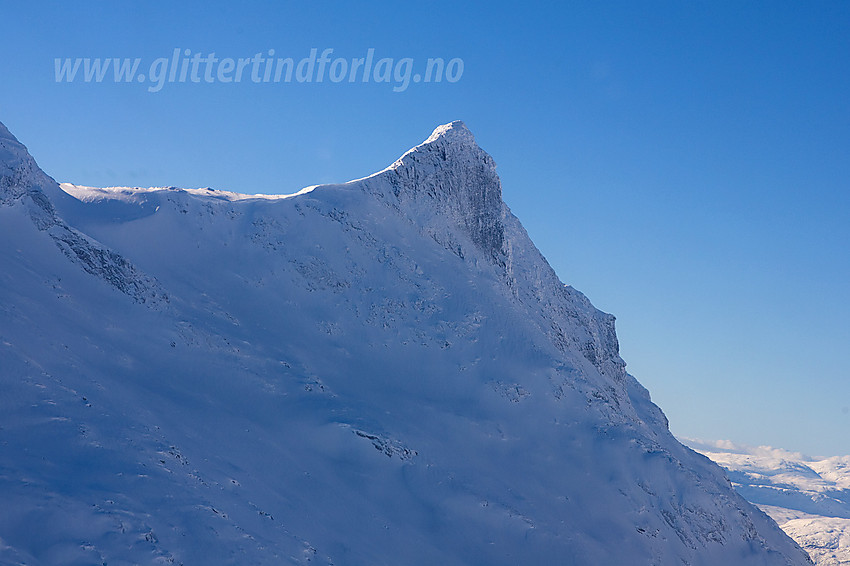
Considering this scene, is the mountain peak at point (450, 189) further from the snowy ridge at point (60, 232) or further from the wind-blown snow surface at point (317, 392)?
the snowy ridge at point (60, 232)

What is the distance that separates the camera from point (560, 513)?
45.4 m

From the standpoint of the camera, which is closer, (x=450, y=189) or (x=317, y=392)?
(x=317, y=392)

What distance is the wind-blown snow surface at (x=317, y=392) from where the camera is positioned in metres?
26.6

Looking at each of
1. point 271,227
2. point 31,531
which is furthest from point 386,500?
point 271,227

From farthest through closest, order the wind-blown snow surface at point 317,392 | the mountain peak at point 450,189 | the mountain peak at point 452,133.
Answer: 1. the mountain peak at point 452,133
2. the mountain peak at point 450,189
3. the wind-blown snow surface at point 317,392

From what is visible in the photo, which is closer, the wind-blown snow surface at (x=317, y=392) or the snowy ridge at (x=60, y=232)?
the wind-blown snow surface at (x=317, y=392)

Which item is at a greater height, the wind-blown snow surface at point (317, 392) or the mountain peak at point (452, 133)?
the mountain peak at point (452, 133)

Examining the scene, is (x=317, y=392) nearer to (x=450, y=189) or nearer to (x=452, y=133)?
(x=450, y=189)

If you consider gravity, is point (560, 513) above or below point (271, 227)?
below

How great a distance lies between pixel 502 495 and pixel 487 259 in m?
29.4

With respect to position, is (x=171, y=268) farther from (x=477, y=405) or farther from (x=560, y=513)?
(x=560, y=513)

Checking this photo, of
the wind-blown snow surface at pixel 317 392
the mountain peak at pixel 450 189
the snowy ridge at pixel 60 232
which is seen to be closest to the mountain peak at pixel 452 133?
the mountain peak at pixel 450 189

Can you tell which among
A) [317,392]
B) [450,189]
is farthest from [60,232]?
[450,189]

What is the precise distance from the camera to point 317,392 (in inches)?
1757
